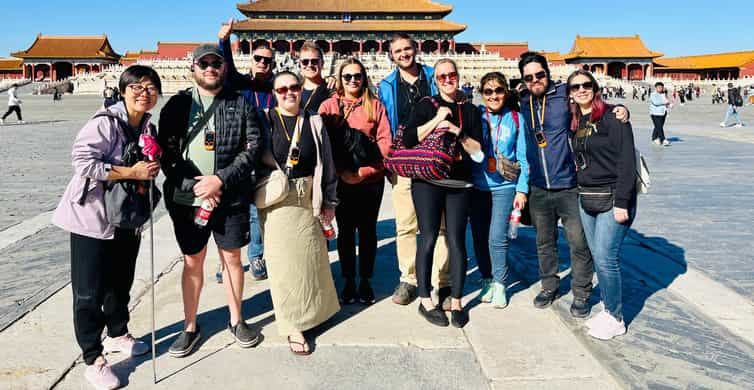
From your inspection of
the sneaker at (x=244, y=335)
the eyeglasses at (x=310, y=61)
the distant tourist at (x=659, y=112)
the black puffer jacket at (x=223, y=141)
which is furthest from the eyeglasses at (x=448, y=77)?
the distant tourist at (x=659, y=112)

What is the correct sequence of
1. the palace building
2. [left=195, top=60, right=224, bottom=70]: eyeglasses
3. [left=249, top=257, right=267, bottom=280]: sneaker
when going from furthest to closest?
the palace building < [left=249, top=257, right=267, bottom=280]: sneaker < [left=195, top=60, right=224, bottom=70]: eyeglasses

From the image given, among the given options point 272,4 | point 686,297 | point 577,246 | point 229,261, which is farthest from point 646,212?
point 272,4

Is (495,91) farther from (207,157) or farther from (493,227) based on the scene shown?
(207,157)

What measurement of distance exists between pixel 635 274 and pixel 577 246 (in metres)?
0.98

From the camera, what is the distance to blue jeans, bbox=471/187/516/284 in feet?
11.3

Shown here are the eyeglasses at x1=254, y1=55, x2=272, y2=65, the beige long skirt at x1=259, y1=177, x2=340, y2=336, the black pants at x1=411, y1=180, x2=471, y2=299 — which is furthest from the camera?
the eyeglasses at x1=254, y1=55, x2=272, y2=65

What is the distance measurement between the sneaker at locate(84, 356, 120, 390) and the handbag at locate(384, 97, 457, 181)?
180 cm

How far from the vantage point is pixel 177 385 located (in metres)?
2.52

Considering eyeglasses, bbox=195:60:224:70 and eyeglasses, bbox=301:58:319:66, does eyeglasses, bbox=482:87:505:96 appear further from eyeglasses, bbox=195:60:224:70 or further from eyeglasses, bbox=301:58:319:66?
eyeglasses, bbox=195:60:224:70

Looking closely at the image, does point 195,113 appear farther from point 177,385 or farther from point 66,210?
point 177,385

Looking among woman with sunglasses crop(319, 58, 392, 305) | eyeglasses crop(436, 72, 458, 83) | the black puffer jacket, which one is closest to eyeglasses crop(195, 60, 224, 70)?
the black puffer jacket

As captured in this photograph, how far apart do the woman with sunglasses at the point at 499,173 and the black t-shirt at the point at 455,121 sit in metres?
0.17

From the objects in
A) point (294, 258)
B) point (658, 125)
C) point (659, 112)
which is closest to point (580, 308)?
point (294, 258)

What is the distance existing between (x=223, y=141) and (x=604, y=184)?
2000mm
